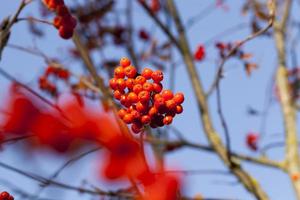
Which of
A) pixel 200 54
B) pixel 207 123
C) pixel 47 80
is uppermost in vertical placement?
pixel 47 80

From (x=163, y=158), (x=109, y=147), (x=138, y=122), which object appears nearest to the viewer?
(x=138, y=122)

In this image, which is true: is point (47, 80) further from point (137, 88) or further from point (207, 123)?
point (137, 88)

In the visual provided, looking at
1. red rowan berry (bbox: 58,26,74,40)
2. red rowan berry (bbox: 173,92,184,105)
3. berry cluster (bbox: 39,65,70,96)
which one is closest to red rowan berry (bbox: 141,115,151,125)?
red rowan berry (bbox: 173,92,184,105)

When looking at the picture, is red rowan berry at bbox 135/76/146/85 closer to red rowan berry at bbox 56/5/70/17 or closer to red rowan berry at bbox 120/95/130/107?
red rowan berry at bbox 120/95/130/107

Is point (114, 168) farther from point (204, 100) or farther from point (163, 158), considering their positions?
point (163, 158)

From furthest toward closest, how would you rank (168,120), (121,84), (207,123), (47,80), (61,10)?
(47,80), (207,123), (61,10), (121,84), (168,120)

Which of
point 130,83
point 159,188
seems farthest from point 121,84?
point 159,188

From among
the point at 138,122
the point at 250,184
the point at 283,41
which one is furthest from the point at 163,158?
the point at 138,122

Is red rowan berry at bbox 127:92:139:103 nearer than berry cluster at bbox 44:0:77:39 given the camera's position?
Yes
